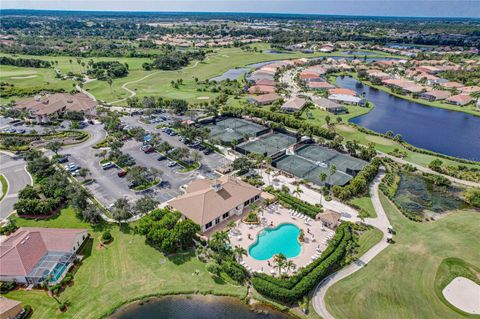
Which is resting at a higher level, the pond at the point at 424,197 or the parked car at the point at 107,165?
the parked car at the point at 107,165

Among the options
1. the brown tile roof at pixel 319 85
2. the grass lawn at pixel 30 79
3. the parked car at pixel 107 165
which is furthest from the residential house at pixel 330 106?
the grass lawn at pixel 30 79

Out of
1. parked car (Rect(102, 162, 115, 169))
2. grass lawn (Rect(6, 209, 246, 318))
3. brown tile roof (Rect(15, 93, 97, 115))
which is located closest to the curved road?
grass lawn (Rect(6, 209, 246, 318))

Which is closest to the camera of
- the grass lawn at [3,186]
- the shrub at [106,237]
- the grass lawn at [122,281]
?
the grass lawn at [122,281]

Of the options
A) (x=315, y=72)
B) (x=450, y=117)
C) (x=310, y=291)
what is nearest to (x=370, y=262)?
(x=310, y=291)

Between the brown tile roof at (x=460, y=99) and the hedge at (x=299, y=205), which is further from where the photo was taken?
the brown tile roof at (x=460, y=99)

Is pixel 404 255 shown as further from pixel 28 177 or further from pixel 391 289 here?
pixel 28 177

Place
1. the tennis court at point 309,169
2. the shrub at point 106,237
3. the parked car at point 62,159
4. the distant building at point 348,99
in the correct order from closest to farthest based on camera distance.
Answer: the shrub at point 106,237, the tennis court at point 309,169, the parked car at point 62,159, the distant building at point 348,99

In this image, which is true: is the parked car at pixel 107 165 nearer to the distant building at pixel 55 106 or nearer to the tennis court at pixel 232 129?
the tennis court at pixel 232 129

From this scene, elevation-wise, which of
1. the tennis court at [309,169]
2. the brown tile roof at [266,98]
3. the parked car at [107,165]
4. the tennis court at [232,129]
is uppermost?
the brown tile roof at [266,98]

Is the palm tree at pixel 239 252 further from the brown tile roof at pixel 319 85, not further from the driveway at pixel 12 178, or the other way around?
the brown tile roof at pixel 319 85
